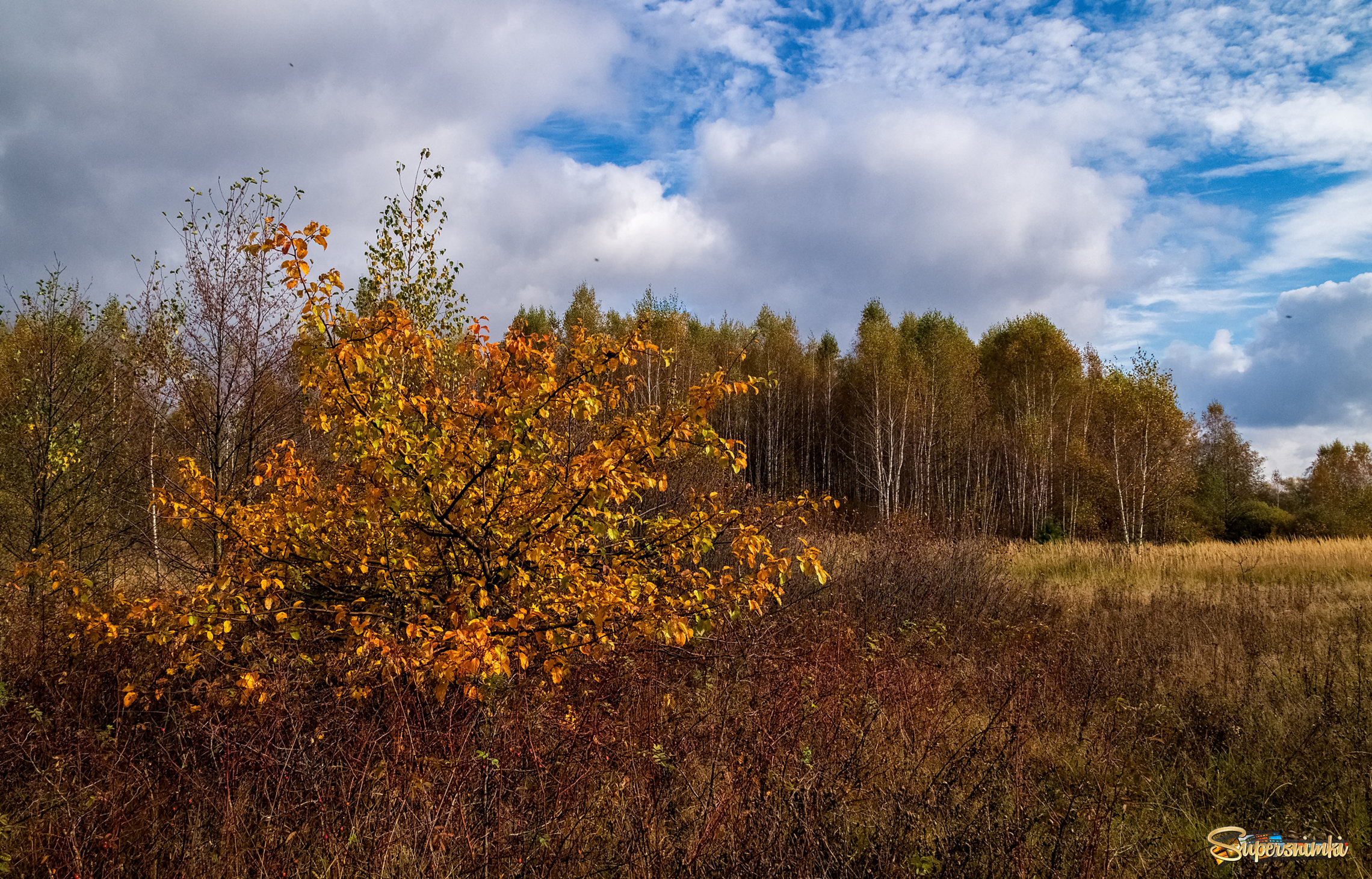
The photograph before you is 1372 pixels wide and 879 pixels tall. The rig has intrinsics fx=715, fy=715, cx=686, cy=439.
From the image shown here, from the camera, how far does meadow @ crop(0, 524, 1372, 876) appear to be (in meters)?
2.98

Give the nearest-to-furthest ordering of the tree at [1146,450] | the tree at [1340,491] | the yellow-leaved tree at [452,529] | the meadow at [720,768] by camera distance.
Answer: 1. the meadow at [720,768]
2. the yellow-leaved tree at [452,529]
3. the tree at [1146,450]
4. the tree at [1340,491]

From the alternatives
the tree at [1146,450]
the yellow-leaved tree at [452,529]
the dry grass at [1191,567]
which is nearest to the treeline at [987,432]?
the tree at [1146,450]

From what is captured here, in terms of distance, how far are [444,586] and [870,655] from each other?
3.76 metres

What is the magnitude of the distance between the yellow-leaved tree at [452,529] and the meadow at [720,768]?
0.39 metres

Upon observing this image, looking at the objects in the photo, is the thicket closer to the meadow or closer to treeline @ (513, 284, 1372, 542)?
the meadow

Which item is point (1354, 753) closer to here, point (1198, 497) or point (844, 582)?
point (844, 582)

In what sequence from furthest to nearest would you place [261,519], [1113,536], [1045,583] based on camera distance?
[1113,536]
[1045,583]
[261,519]

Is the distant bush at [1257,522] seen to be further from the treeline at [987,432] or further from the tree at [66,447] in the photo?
the tree at [66,447]

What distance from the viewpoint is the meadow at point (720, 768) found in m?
2.98

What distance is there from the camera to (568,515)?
151 inches

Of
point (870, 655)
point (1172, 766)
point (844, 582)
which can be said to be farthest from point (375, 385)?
point (844, 582)

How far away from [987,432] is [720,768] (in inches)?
1136

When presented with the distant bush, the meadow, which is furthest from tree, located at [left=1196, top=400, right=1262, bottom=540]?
the meadow

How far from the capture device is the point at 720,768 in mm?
3820
